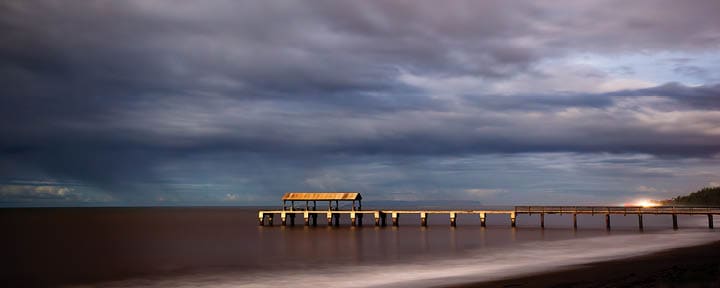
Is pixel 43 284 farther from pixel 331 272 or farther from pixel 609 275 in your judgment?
pixel 609 275

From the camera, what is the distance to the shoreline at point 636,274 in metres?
18.0

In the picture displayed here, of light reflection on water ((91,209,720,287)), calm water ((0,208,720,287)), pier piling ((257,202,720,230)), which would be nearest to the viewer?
light reflection on water ((91,209,720,287))

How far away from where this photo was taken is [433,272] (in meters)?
28.3

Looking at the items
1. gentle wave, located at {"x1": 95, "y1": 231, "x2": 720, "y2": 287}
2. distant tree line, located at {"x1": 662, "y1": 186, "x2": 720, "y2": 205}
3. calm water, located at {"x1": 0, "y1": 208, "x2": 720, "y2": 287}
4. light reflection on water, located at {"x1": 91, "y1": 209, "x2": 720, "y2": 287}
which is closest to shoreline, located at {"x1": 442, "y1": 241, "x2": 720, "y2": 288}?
gentle wave, located at {"x1": 95, "y1": 231, "x2": 720, "y2": 287}

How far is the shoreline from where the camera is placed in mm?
17969

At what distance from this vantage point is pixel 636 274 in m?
21.9

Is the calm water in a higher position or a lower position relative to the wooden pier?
lower

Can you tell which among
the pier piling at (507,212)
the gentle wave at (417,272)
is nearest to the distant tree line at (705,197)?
the pier piling at (507,212)

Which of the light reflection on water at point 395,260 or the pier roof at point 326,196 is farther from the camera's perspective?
the pier roof at point 326,196

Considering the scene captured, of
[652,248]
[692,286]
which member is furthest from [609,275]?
[652,248]

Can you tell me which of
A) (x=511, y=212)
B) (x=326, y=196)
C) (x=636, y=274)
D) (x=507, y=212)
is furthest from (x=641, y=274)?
(x=326, y=196)

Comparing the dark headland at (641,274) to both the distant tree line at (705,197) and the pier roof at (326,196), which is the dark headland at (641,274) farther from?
the distant tree line at (705,197)

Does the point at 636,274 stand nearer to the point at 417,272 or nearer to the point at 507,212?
the point at 417,272

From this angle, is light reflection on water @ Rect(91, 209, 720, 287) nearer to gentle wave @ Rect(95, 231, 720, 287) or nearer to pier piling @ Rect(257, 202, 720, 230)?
gentle wave @ Rect(95, 231, 720, 287)
